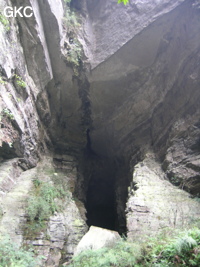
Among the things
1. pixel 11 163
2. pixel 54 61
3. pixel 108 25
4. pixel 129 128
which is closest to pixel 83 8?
pixel 108 25

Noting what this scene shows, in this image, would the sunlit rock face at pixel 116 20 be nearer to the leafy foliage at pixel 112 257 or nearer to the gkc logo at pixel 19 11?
the gkc logo at pixel 19 11

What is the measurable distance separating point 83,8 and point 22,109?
820 centimetres

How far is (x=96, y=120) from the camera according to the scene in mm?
14812

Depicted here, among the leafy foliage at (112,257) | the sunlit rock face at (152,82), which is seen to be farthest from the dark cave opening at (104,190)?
the leafy foliage at (112,257)

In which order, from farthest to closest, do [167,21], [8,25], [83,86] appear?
[83,86], [167,21], [8,25]

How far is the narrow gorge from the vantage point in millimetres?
7746

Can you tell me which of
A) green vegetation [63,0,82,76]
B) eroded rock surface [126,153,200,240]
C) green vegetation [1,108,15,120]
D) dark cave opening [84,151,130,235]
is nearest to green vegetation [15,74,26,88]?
green vegetation [1,108,15,120]

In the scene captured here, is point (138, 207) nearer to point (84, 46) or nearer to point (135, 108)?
point (135, 108)

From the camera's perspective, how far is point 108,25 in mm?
14062

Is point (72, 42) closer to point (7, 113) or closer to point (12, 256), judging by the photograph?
point (7, 113)

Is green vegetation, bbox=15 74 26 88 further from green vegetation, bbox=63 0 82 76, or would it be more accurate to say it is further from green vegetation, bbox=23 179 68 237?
Answer: green vegetation, bbox=23 179 68 237

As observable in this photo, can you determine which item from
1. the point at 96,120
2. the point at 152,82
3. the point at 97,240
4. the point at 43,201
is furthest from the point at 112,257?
the point at 96,120

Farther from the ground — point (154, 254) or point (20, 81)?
point (20, 81)

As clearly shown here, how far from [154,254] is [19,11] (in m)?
9.40
